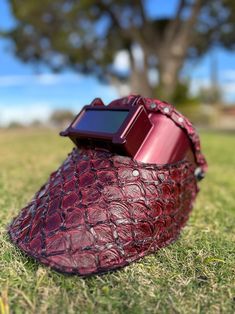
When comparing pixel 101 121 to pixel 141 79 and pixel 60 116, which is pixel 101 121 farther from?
pixel 60 116

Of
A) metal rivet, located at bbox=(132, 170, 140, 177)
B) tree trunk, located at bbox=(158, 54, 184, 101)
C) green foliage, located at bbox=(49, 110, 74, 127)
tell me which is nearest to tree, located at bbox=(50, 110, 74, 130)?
green foliage, located at bbox=(49, 110, 74, 127)

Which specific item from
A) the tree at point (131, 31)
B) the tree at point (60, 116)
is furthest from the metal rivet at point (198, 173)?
the tree at point (60, 116)

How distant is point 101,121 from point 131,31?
475 inches

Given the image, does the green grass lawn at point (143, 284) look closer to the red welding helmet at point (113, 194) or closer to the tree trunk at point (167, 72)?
the red welding helmet at point (113, 194)

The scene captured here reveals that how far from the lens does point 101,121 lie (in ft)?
5.69

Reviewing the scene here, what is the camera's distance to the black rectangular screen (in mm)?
1666

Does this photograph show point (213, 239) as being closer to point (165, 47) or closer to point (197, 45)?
point (165, 47)

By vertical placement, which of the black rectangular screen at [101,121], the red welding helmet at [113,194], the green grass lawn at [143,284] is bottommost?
the green grass lawn at [143,284]

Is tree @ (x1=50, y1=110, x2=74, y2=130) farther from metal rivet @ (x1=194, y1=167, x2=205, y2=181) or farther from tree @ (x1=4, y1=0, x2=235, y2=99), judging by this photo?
metal rivet @ (x1=194, y1=167, x2=205, y2=181)

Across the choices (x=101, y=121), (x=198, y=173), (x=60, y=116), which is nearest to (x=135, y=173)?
(x=101, y=121)

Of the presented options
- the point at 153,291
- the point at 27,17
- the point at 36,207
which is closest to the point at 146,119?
the point at 36,207

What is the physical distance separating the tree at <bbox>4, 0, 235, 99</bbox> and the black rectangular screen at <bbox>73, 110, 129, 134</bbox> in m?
10.6

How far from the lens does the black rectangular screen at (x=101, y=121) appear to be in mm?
1666

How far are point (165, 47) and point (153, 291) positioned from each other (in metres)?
12.5
